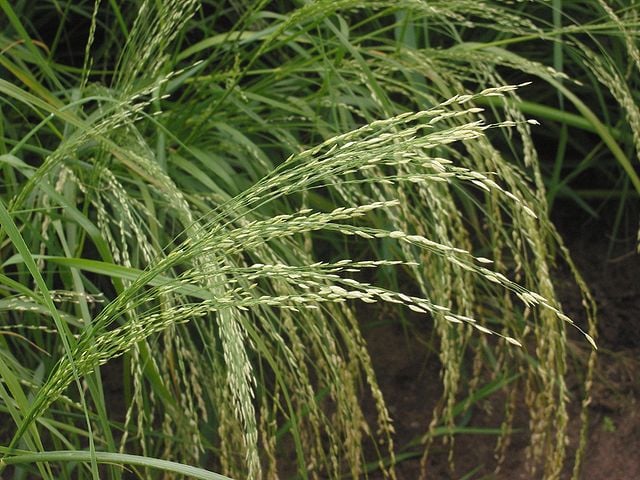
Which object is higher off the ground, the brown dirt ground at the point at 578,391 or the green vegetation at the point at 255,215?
the green vegetation at the point at 255,215

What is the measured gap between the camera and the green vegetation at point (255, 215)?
1290 millimetres

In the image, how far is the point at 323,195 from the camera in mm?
2262

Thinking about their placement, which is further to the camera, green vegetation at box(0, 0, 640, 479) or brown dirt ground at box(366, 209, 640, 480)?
brown dirt ground at box(366, 209, 640, 480)

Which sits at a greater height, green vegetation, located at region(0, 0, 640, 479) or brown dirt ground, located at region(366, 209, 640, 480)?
green vegetation, located at region(0, 0, 640, 479)

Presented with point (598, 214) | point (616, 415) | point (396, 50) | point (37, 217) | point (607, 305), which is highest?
point (396, 50)

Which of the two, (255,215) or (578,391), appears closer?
(255,215)

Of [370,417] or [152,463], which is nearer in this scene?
[152,463]

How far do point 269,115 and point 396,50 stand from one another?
289 mm

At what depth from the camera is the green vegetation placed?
1.29 m

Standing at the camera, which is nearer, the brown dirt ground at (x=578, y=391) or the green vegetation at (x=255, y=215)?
the green vegetation at (x=255, y=215)

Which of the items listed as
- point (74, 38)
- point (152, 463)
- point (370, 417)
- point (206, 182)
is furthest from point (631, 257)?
point (152, 463)

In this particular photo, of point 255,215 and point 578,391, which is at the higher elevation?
point 255,215

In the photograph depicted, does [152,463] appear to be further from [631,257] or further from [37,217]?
[631,257]

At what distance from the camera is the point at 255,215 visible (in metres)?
1.83
